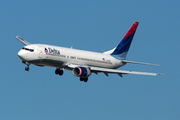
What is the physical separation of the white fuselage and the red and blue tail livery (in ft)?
19.4

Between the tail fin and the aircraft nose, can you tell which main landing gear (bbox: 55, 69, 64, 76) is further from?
the tail fin

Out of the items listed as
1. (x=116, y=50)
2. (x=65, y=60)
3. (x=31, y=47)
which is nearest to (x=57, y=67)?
(x=65, y=60)

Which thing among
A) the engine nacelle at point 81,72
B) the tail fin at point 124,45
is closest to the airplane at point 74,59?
the engine nacelle at point 81,72

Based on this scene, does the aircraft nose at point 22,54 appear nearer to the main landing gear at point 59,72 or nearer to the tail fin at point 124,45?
the main landing gear at point 59,72

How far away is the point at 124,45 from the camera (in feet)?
264

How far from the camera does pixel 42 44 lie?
65.9 meters

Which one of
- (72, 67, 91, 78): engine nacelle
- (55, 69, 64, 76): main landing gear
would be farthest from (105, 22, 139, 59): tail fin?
(72, 67, 91, 78): engine nacelle

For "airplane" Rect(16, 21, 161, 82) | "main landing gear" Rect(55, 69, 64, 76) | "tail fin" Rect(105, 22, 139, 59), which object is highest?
"tail fin" Rect(105, 22, 139, 59)

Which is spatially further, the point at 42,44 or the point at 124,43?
the point at 124,43

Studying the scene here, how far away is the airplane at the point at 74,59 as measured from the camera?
6356 centimetres

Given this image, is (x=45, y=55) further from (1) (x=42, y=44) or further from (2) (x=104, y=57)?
(2) (x=104, y=57)

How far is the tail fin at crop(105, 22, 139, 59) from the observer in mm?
78625

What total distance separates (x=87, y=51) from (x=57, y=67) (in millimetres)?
7223

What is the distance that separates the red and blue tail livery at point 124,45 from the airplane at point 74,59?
1.26 ft
